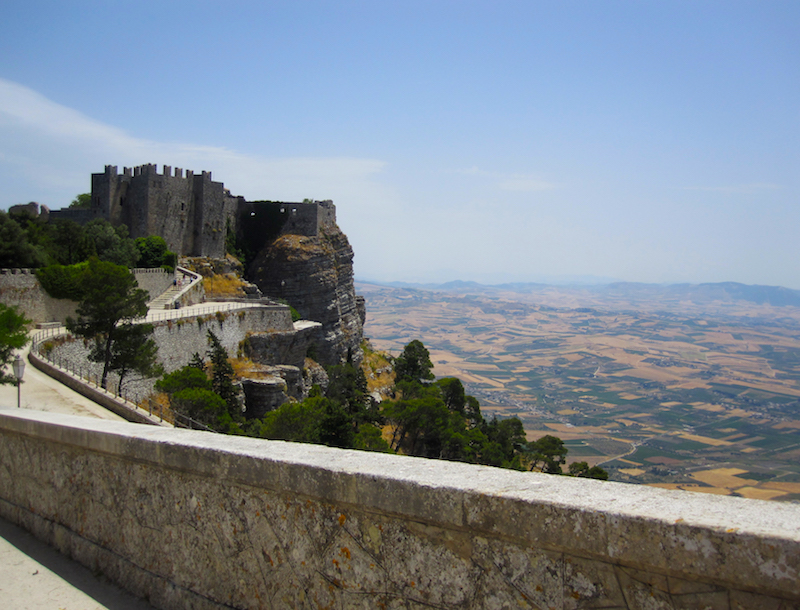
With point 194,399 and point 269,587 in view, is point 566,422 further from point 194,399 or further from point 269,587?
point 269,587

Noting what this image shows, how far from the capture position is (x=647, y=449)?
108 m

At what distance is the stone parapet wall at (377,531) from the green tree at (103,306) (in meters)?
18.2

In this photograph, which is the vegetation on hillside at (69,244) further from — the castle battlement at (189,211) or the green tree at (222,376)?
the green tree at (222,376)

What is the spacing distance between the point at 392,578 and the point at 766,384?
767 ft

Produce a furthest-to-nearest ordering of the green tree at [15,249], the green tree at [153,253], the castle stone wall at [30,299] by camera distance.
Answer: the green tree at [153,253]
the green tree at [15,249]
the castle stone wall at [30,299]

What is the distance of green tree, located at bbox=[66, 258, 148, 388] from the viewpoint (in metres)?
20.6

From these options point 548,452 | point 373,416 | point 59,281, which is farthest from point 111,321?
point 548,452

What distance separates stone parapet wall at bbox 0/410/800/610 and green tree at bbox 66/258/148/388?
59.8ft

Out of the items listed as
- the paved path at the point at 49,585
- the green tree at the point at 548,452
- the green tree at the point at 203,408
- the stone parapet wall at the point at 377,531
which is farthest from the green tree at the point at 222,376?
the green tree at the point at 548,452

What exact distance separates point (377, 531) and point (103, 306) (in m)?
20.8

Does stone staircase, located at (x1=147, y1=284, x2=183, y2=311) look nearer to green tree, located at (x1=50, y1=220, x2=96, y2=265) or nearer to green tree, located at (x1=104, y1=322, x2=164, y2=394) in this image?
green tree, located at (x1=50, y1=220, x2=96, y2=265)

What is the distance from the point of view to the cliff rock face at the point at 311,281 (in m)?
44.6

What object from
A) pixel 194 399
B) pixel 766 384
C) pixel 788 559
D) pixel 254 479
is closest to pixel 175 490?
pixel 254 479

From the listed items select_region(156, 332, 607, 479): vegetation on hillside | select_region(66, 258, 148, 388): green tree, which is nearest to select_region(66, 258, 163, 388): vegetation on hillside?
select_region(66, 258, 148, 388): green tree
